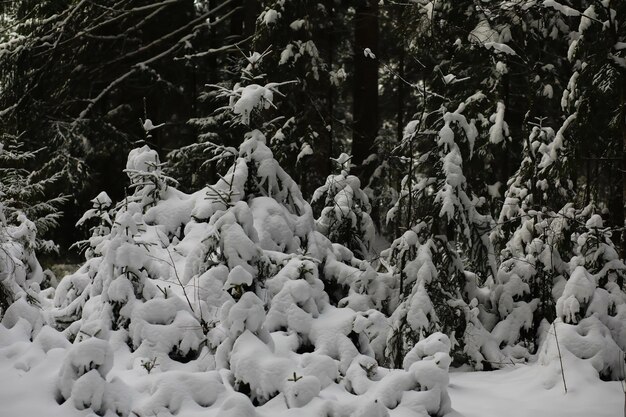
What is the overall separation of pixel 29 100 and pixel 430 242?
7.85m

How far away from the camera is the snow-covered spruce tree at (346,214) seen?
24.5ft

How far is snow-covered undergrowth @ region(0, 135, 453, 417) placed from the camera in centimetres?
420

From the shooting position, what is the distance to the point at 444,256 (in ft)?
21.9

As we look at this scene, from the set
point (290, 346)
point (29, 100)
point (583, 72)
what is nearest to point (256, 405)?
point (290, 346)

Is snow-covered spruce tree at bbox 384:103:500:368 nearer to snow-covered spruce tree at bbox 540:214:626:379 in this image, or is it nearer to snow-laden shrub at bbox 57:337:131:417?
snow-covered spruce tree at bbox 540:214:626:379

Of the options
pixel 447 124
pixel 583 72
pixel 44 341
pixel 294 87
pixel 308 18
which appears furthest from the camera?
pixel 294 87

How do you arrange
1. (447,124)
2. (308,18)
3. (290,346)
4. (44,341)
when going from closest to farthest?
1. (44,341)
2. (290,346)
3. (447,124)
4. (308,18)

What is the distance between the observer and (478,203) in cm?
650

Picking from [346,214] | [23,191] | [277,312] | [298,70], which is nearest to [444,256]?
[346,214]

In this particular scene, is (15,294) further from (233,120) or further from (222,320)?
(233,120)

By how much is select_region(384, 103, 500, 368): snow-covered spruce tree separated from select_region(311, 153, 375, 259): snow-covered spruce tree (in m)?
1.00

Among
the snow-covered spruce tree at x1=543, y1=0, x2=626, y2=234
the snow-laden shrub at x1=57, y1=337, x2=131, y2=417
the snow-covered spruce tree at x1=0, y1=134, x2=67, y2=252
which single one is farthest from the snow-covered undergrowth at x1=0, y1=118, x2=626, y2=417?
the snow-covered spruce tree at x1=0, y1=134, x2=67, y2=252

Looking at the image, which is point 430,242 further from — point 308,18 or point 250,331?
point 308,18

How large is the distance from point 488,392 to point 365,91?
810cm
